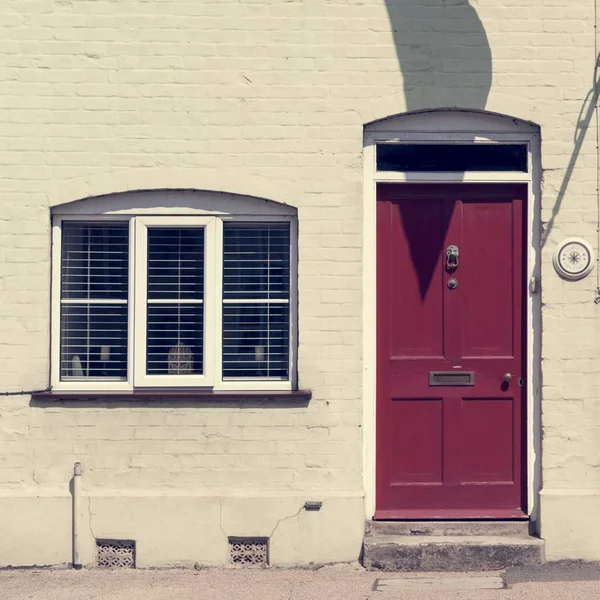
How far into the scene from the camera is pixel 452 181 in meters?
7.85

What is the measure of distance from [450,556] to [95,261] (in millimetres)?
3353

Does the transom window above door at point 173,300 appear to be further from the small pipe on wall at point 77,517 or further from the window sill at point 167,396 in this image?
the small pipe on wall at point 77,517

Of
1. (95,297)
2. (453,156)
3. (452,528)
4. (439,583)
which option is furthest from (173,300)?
(439,583)

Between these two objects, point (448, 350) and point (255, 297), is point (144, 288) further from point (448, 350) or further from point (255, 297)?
point (448, 350)

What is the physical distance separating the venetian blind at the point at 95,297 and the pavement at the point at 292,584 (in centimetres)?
147

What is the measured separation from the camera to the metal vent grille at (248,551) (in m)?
7.65

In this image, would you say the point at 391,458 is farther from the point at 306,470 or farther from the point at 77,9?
the point at 77,9

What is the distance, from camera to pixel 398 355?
25.9ft

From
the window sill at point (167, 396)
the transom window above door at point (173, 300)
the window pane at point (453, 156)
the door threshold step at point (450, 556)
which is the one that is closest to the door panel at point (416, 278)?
the window pane at point (453, 156)

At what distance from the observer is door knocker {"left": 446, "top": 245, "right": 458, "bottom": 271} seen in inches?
310

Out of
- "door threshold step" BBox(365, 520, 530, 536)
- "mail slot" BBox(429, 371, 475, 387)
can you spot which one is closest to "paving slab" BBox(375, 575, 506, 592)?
"door threshold step" BBox(365, 520, 530, 536)

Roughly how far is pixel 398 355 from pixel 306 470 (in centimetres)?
109

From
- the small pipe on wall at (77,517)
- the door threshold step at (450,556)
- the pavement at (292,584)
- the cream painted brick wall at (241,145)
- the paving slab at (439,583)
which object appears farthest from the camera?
the cream painted brick wall at (241,145)

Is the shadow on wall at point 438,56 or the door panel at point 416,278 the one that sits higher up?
the shadow on wall at point 438,56
